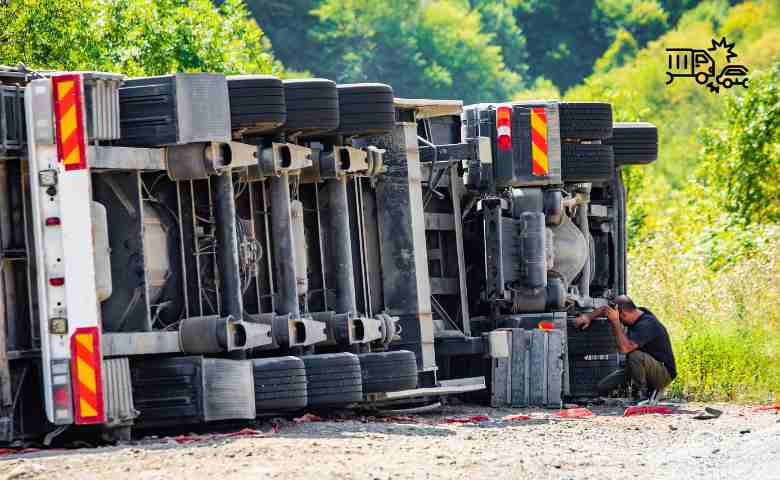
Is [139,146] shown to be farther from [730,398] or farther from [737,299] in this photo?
[737,299]

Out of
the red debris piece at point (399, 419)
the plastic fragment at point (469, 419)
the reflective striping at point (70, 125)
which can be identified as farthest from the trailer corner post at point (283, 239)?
→ the reflective striping at point (70, 125)

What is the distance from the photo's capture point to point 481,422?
11555 mm

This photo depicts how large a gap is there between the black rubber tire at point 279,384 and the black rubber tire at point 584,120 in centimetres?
426

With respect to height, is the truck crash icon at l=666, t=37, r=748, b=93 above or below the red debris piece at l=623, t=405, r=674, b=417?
above

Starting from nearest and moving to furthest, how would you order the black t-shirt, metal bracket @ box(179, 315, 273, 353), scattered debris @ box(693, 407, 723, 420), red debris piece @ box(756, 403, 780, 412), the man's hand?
metal bracket @ box(179, 315, 273, 353)
scattered debris @ box(693, 407, 723, 420)
red debris piece @ box(756, 403, 780, 412)
the black t-shirt
the man's hand

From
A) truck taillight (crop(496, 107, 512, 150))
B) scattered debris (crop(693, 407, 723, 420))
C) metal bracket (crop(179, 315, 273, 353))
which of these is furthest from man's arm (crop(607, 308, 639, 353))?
metal bracket (crop(179, 315, 273, 353))

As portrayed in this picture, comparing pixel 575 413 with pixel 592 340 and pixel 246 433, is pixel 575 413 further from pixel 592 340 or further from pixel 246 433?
pixel 246 433

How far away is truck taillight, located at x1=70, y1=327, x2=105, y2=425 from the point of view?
30.8 ft

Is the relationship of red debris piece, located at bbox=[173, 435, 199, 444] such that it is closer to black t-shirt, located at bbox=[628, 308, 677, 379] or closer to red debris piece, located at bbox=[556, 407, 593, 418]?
red debris piece, located at bbox=[556, 407, 593, 418]

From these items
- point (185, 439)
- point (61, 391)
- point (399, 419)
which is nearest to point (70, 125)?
point (61, 391)

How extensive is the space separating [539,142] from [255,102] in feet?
12.2

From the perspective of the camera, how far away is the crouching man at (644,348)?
13.6 m

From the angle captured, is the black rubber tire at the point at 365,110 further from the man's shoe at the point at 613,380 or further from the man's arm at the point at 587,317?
the man's shoe at the point at 613,380

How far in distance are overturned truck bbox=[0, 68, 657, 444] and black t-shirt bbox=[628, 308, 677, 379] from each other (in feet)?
1.02
